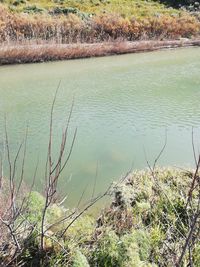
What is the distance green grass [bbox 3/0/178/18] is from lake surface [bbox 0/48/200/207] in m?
7.83

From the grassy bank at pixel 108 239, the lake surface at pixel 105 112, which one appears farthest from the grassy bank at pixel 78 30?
the grassy bank at pixel 108 239

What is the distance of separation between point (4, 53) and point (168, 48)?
7.42 metres

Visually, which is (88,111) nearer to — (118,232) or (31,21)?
(118,232)

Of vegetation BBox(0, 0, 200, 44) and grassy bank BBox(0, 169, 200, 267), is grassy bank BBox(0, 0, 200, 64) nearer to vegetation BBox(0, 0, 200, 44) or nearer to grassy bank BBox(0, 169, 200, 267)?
vegetation BBox(0, 0, 200, 44)

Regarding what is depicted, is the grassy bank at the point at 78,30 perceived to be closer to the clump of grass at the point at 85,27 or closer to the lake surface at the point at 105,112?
the clump of grass at the point at 85,27

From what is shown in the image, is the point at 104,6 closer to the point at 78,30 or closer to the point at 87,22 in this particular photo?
the point at 87,22

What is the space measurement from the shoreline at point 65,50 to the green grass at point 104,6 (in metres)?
3.80

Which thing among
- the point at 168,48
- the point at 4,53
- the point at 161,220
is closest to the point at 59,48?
the point at 4,53

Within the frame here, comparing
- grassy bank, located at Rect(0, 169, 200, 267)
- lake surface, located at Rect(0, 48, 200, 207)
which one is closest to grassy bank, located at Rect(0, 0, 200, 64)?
lake surface, located at Rect(0, 48, 200, 207)

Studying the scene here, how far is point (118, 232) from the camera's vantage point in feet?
13.1

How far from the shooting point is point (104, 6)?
2441cm

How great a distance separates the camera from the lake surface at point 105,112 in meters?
6.23

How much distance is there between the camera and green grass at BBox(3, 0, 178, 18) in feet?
72.5

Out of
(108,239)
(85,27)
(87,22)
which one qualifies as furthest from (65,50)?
(108,239)
